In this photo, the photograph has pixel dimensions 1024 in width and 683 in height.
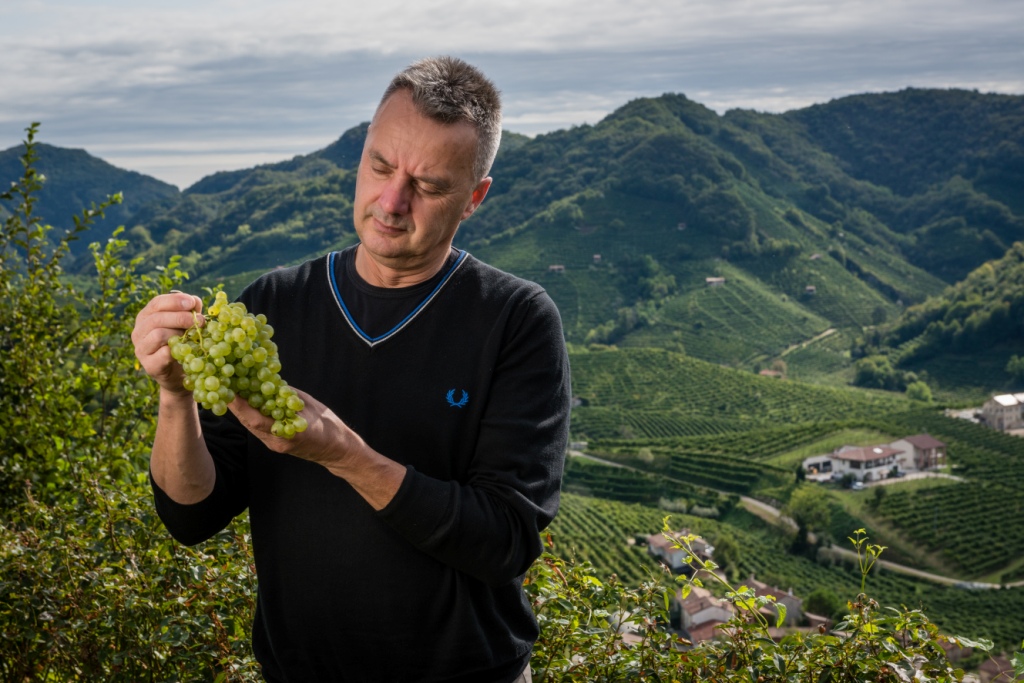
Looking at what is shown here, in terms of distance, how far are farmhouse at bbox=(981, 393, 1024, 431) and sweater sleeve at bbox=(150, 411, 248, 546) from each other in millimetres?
56985

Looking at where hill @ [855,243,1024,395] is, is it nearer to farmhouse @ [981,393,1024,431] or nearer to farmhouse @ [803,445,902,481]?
farmhouse @ [981,393,1024,431]

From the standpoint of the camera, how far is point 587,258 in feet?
287

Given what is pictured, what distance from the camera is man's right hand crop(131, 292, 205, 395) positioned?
4.19 ft

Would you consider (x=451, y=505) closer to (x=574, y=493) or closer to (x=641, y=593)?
(x=641, y=593)

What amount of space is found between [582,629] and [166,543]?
115 centimetres

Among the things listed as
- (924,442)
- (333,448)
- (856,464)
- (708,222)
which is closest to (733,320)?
(708,222)

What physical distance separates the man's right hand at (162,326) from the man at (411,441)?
0.11 meters

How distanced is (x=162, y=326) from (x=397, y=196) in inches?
17.0

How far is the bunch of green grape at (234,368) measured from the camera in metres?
1.21

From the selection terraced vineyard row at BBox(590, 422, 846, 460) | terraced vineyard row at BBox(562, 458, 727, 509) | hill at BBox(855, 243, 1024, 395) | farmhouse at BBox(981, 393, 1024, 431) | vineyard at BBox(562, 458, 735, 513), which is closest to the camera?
vineyard at BBox(562, 458, 735, 513)

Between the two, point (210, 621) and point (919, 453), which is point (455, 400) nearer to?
point (210, 621)

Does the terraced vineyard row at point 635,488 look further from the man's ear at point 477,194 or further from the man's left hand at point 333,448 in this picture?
the man's left hand at point 333,448

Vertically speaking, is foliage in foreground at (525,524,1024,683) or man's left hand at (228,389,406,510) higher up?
man's left hand at (228,389,406,510)

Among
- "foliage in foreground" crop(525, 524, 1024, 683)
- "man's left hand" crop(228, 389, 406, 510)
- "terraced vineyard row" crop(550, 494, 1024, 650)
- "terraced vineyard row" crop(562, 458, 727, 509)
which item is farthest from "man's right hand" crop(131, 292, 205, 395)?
"terraced vineyard row" crop(562, 458, 727, 509)
